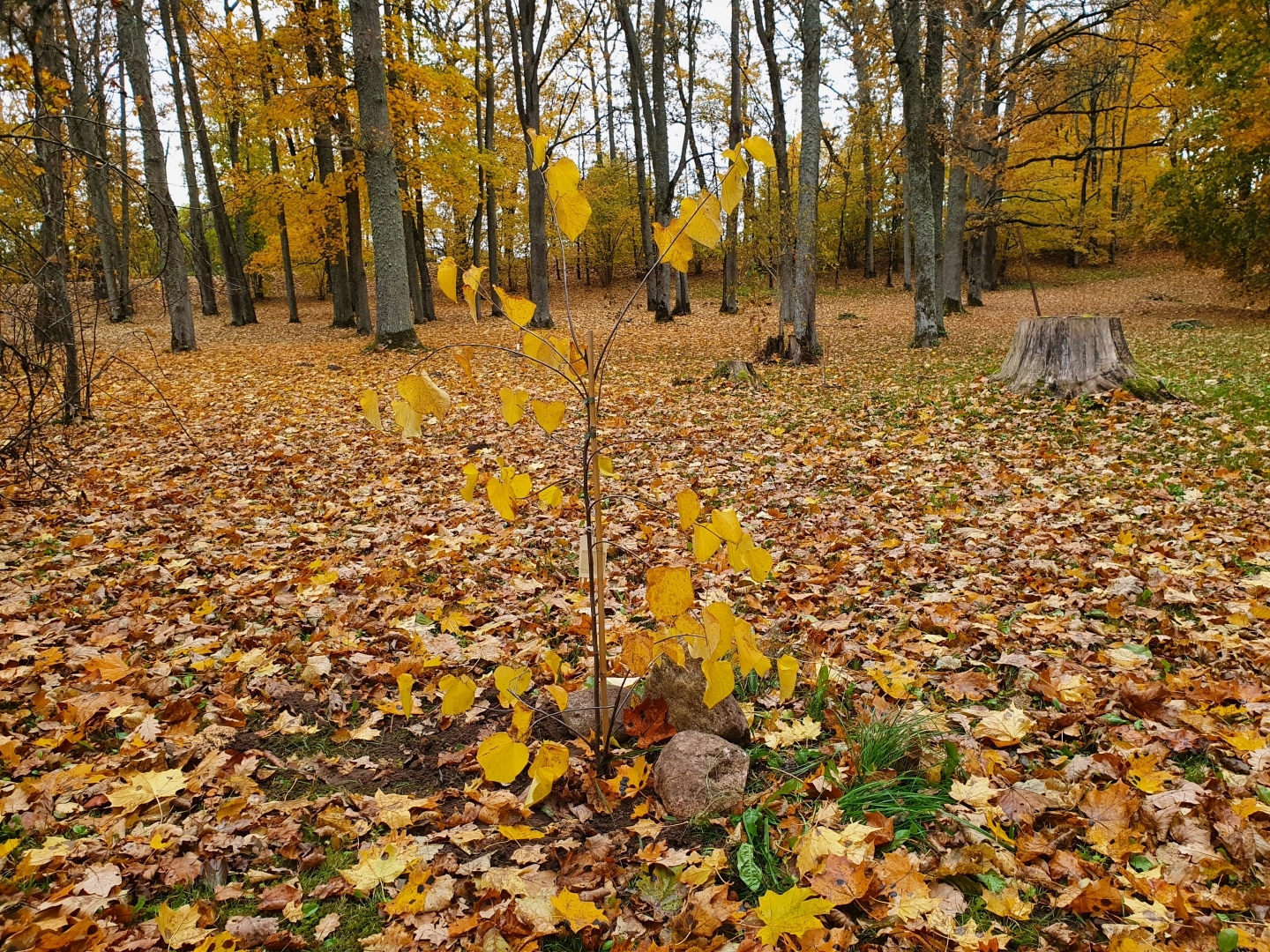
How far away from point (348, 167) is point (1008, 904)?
670 inches

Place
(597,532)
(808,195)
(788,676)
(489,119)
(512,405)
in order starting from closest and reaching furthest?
(512,405) → (788,676) → (597,532) → (808,195) → (489,119)

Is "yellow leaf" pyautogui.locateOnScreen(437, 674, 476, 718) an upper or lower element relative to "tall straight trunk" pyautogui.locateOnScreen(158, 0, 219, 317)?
lower

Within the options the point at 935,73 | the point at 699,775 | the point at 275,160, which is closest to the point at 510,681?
the point at 699,775

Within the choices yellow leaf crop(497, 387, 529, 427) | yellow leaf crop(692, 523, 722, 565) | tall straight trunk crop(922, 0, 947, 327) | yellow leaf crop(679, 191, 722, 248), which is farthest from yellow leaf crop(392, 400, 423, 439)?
tall straight trunk crop(922, 0, 947, 327)

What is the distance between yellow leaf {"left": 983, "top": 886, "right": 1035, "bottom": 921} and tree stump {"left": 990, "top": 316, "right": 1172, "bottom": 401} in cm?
640

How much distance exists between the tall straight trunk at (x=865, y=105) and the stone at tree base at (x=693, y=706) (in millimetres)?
13585

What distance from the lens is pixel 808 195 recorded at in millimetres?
10125

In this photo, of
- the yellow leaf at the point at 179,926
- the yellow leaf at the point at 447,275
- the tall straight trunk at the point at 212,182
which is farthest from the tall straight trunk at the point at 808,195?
the tall straight trunk at the point at 212,182

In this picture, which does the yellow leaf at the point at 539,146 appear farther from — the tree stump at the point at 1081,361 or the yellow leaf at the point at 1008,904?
the tree stump at the point at 1081,361

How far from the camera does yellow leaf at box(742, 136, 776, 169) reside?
5.24 ft

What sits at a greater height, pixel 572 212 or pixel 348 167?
pixel 348 167

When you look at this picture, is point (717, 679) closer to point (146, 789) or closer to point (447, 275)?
point (447, 275)

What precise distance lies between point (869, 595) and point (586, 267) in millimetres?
35379

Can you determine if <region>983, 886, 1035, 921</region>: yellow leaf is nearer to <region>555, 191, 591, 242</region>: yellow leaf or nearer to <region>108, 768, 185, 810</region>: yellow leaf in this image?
<region>555, 191, 591, 242</region>: yellow leaf
